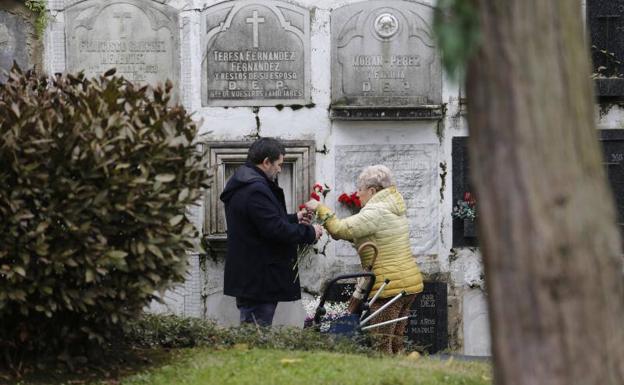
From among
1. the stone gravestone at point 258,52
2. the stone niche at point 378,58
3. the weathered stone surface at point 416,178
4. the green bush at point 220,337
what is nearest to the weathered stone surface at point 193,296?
the weathered stone surface at point 416,178

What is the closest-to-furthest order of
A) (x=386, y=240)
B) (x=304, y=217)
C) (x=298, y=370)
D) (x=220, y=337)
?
1. (x=298, y=370)
2. (x=220, y=337)
3. (x=386, y=240)
4. (x=304, y=217)

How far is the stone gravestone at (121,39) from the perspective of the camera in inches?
394

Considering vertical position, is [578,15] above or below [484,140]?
above

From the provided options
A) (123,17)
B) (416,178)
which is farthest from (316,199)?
(123,17)

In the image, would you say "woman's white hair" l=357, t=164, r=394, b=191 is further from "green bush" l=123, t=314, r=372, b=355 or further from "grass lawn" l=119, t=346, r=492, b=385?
"grass lawn" l=119, t=346, r=492, b=385

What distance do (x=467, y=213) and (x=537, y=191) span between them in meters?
6.44

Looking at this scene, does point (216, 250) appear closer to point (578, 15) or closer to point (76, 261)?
point (76, 261)

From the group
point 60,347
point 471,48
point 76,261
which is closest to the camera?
point 471,48

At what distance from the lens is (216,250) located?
9.91 metres

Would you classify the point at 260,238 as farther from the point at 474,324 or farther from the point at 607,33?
the point at 607,33

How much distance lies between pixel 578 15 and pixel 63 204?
10.7 feet

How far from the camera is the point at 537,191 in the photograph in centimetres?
345

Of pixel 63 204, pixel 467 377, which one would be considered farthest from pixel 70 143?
pixel 467 377

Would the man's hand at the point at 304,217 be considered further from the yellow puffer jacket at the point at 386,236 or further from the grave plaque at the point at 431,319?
the grave plaque at the point at 431,319
